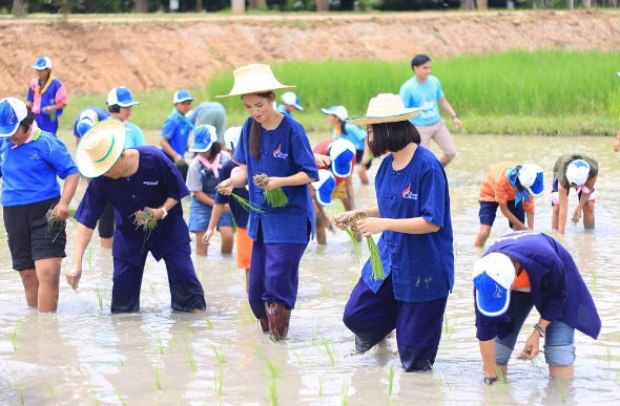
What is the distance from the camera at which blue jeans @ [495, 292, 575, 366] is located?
243 inches

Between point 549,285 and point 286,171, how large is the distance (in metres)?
2.11

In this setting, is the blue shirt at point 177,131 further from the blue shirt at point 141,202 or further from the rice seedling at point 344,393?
the rice seedling at point 344,393

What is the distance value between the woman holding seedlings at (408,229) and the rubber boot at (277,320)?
960 mm

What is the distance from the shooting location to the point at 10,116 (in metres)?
7.91

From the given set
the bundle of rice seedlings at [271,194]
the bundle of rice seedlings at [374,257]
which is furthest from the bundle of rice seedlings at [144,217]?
the bundle of rice seedlings at [374,257]

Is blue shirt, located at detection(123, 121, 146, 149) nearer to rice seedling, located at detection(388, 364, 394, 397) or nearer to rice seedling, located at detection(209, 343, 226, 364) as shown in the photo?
rice seedling, located at detection(209, 343, 226, 364)

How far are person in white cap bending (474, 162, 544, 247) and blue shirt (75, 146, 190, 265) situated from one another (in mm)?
3117

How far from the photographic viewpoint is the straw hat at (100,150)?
7.61 metres

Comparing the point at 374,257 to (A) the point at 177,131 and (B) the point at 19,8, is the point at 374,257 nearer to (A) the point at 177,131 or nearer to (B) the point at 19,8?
(A) the point at 177,131

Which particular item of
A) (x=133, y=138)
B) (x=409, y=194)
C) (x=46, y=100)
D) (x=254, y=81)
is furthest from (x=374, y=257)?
(x=46, y=100)

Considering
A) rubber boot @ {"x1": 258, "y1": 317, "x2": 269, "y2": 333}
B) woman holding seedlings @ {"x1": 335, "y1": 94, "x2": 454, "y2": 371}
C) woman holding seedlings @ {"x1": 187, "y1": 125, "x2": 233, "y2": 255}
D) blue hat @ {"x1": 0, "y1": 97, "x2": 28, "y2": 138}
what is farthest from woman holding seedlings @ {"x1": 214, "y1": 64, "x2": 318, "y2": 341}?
woman holding seedlings @ {"x1": 187, "y1": 125, "x2": 233, "y2": 255}

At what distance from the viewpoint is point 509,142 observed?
61.8 ft

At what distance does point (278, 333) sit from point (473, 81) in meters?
15.2

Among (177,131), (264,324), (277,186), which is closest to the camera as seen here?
(277,186)
